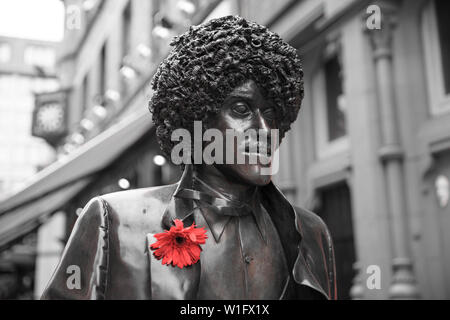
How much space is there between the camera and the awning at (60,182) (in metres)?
3.46

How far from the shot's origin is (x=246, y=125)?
1.73 metres

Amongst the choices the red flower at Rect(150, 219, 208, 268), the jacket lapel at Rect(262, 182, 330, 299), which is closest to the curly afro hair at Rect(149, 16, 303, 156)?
the jacket lapel at Rect(262, 182, 330, 299)

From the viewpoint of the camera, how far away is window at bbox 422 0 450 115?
6.30 m

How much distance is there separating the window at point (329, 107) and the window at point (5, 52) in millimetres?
48716

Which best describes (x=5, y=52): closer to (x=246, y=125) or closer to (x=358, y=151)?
(x=358, y=151)

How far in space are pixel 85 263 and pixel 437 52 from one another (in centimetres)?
581

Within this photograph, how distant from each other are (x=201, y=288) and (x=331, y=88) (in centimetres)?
719

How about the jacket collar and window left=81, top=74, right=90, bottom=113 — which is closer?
the jacket collar

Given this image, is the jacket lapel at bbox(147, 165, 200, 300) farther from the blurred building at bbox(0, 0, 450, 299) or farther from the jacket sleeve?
the blurred building at bbox(0, 0, 450, 299)

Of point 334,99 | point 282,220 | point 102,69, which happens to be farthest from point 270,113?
point 102,69

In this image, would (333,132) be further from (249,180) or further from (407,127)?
(249,180)

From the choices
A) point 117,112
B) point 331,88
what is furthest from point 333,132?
point 117,112

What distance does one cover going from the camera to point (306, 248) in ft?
5.98

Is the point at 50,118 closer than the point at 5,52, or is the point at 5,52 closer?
the point at 50,118
